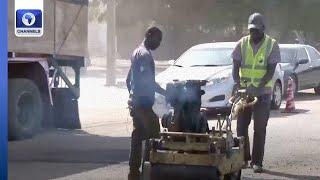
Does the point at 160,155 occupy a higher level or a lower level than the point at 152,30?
lower

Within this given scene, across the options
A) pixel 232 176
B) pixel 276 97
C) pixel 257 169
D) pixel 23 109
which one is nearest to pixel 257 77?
pixel 257 169

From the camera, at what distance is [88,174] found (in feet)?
26.2

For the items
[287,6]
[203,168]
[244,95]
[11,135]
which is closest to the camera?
[203,168]

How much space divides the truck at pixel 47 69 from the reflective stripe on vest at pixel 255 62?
4041mm

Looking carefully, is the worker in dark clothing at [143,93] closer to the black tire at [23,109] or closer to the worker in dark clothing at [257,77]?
the worker in dark clothing at [257,77]

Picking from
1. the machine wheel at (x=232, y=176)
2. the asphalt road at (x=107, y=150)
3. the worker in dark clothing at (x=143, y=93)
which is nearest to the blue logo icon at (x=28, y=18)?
the asphalt road at (x=107, y=150)

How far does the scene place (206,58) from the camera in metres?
15.1

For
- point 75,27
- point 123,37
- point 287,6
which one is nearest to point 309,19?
point 287,6

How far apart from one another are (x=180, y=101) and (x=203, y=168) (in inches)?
28.5

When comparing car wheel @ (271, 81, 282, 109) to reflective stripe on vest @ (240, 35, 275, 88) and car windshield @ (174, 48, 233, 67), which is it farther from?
reflective stripe on vest @ (240, 35, 275, 88)

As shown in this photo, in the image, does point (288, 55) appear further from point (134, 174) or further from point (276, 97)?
point (134, 174)

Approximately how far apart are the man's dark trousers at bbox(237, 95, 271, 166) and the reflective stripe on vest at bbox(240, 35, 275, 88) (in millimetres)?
235

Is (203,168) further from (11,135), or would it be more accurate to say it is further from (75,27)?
(75,27)

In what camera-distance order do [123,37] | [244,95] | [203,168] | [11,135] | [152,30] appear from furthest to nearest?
1. [123,37]
2. [11,135]
3. [244,95]
4. [152,30]
5. [203,168]
